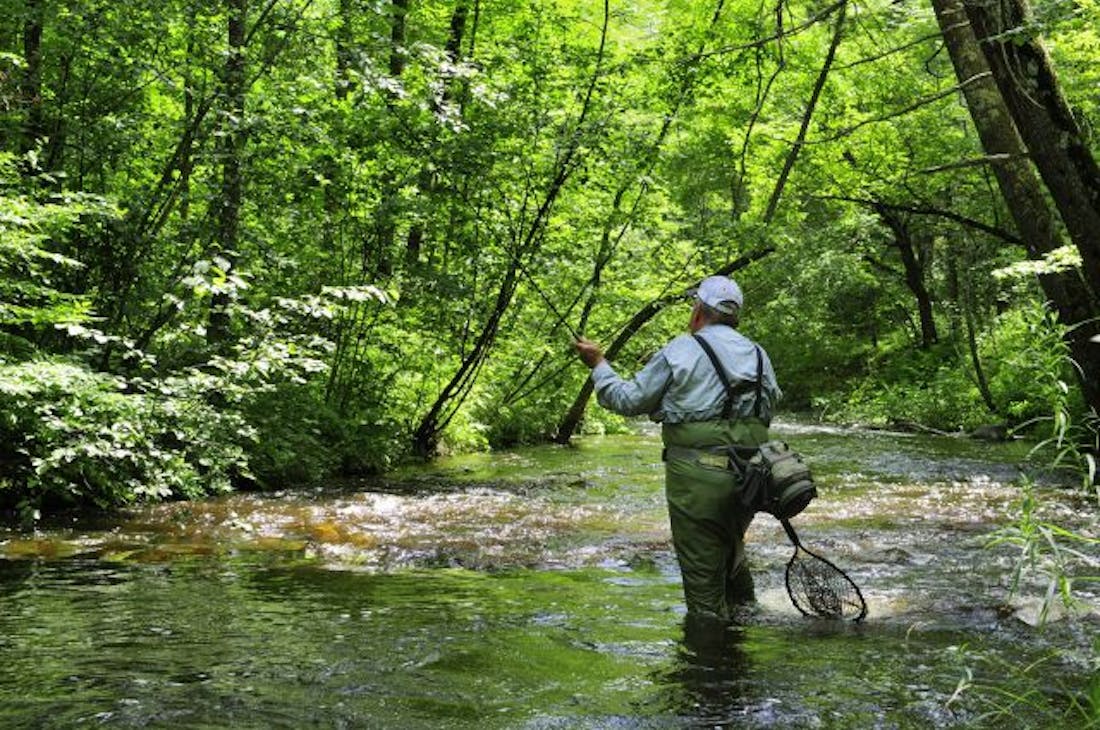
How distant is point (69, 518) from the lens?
8719 millimetres

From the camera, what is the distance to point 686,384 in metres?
5.29

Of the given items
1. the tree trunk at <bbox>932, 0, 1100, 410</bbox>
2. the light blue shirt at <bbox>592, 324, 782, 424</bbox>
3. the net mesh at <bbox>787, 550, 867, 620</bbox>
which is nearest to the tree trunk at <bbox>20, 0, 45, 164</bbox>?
the light blue shirt at <bbox>592, 324, 782, 424</bbox>

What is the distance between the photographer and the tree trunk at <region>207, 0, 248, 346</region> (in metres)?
9.67

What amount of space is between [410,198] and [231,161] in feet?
7.34

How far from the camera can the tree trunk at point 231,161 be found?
9.67 m

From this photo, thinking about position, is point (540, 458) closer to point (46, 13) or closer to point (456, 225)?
point (456, 225)

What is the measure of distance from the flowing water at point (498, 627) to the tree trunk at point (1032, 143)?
5.82 ft

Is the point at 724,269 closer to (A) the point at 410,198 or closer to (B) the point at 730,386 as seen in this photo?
(A) the point at 410,198

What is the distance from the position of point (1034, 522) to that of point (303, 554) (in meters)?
5.89

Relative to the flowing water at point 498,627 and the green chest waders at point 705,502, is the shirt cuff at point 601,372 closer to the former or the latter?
the green chest waders at point 705,502

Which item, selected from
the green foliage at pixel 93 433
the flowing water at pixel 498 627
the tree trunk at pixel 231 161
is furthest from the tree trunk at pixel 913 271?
the green foliage at pixel 93 433

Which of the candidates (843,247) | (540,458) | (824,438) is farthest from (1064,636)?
(843,247)

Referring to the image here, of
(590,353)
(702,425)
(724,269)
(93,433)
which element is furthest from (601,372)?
(724,269)

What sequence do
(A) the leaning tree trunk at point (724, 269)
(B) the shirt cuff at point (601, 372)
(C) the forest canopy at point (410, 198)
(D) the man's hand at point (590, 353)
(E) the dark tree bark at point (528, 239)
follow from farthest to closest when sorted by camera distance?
(A) the leaning tree trunk at point (724, 269) < (E) the dark tree bark at point (528, 239) < (C) the forest canopy at point (410, 198) < (D) the man's hand at point (590, 353) < (B) the shirt cuff at point (601, 372)
